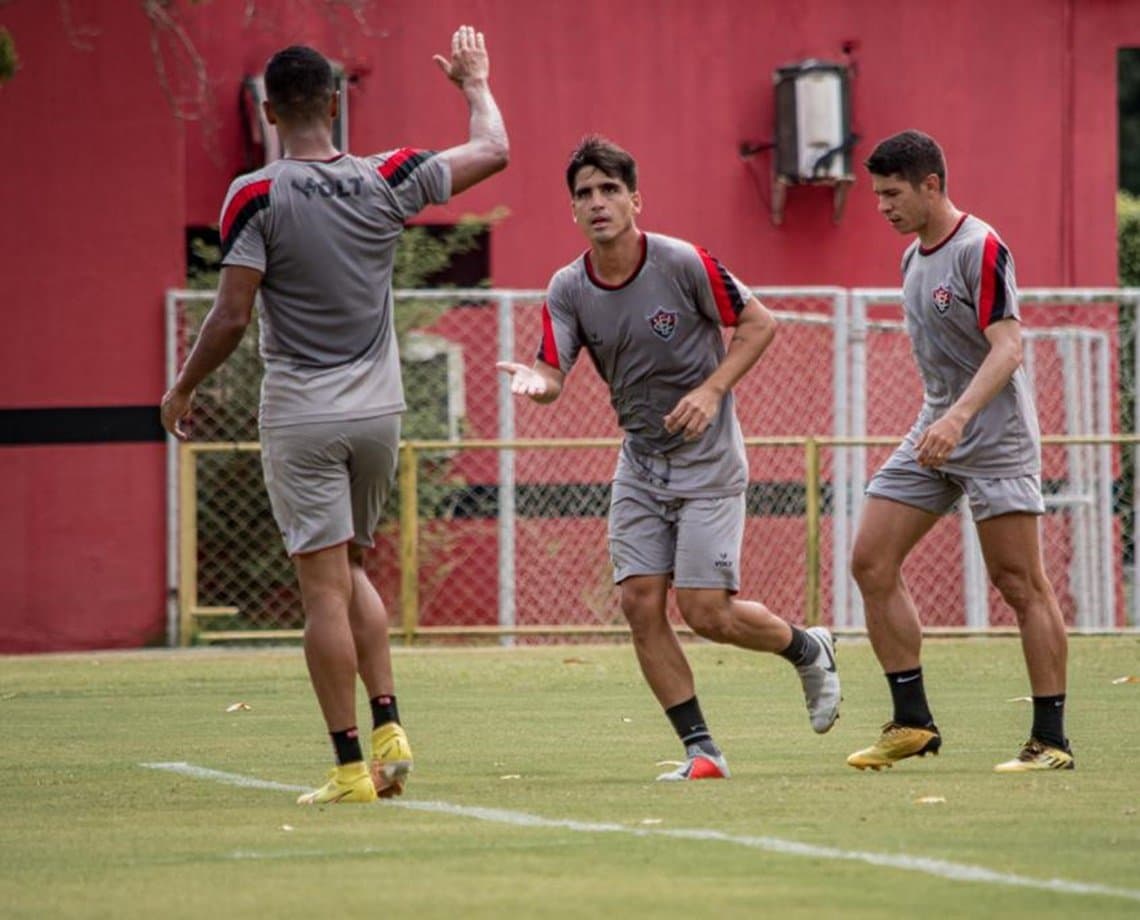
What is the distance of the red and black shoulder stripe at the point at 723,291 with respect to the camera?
8633 mm

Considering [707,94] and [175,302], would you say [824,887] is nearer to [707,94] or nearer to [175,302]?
[175,302]

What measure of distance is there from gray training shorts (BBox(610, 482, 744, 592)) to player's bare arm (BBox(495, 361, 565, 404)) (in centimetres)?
51

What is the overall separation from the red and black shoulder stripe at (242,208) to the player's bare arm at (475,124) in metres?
0.65

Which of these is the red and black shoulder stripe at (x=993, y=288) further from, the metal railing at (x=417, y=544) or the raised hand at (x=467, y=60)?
the metal railing at (x=417, y=544)

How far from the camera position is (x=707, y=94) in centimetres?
1988

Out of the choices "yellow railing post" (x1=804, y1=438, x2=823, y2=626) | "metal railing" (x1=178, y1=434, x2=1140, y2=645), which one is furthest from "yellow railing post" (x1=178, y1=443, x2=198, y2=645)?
"yellow railing post" (x1=804, y1=438, x2=823, y2=626)

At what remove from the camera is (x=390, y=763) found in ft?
26.1

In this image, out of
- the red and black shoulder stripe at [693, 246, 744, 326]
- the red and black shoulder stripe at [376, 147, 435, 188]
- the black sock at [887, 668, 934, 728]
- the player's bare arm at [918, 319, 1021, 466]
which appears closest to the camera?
the red and black shoulder stripe at [376, 147, 435, 188]

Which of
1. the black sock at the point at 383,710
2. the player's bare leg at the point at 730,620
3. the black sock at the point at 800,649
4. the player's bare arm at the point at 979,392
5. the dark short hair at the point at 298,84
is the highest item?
the dark short hair at the point at 298,84

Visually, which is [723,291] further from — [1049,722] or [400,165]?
[1049,722]

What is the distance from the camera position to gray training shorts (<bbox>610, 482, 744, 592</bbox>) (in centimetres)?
868

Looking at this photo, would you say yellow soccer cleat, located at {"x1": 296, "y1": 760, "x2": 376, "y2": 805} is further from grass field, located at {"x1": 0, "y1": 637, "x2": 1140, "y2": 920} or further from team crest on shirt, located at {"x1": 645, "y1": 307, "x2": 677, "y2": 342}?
team crest on shirt, located at {"x1": 645, "y1": 307, "x2": 677, "y2": 342}

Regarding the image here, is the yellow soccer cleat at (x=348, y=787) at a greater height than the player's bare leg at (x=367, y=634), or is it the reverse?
the player's bare leg at (x=367, y=634)

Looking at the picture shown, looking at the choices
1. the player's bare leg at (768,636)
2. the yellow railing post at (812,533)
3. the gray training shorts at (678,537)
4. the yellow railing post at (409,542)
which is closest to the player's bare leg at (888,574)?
the player's bare leg at (768,636)
